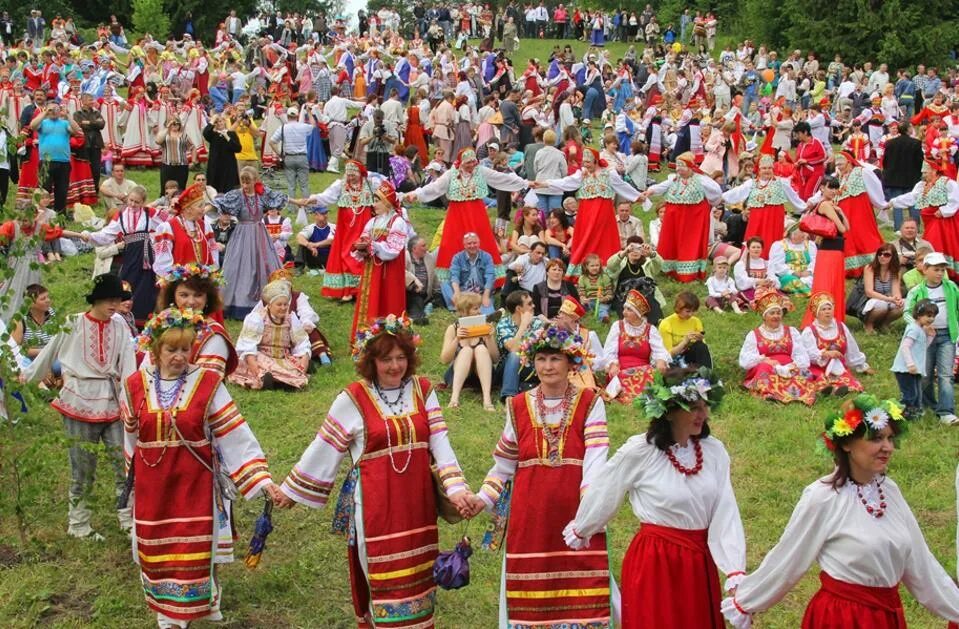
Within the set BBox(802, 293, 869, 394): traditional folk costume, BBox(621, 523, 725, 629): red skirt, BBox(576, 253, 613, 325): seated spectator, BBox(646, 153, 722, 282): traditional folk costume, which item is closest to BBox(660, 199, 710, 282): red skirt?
BBox(646, 153, 722, 282): traditional folk costume

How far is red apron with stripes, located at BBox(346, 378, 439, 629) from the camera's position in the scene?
642cm

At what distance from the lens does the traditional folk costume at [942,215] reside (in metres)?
15.2

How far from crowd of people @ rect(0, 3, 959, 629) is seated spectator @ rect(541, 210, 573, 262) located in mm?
39

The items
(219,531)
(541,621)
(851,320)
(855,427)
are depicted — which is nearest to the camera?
(855,427)

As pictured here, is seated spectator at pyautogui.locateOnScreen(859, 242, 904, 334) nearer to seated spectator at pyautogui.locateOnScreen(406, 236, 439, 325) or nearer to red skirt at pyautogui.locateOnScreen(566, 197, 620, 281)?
red skirt at pyautogui.locateOnScreen(566, 197, 620, 281)

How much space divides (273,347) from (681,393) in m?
6.93

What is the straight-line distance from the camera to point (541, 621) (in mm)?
6285

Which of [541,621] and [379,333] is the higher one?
[379,333]

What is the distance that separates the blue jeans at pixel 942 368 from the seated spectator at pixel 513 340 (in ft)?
11.7

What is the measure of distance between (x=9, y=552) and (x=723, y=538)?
4.92m

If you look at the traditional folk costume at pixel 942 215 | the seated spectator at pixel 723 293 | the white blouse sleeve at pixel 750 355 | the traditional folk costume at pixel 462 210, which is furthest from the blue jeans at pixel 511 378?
the traditional folk costume at pixel 942 215

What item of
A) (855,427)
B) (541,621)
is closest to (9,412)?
(541,621)

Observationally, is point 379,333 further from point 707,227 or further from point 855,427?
point 707,227

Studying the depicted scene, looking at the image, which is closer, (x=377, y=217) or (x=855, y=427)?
(x=855, y=427)
